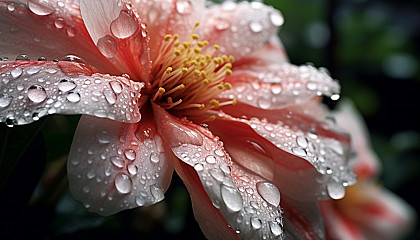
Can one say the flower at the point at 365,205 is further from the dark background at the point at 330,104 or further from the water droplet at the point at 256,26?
the water droplet at the point at 256,26

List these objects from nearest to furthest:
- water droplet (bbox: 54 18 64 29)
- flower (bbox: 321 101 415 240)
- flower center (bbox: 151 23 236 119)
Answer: water droplet (bbox: 54 18 64 29) → flower center (bbox: 151 23 236 119) → flower (bbox: 321 101 415 240)

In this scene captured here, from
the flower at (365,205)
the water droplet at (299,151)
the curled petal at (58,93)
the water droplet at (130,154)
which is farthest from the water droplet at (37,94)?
the flower at (365,205)

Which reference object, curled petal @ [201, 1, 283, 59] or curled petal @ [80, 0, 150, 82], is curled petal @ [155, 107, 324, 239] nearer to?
curled petal @ [80, 0, 150, 82]

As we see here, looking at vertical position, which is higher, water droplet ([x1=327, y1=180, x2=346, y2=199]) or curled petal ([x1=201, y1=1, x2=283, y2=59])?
curled petal ([x1=201, y1=1, x2=283, y2=59])

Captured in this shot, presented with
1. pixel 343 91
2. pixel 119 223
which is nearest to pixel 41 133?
pixel 119 223

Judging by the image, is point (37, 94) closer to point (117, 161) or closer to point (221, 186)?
point (117, 161)

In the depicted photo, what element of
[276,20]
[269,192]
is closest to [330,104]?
[276,20]

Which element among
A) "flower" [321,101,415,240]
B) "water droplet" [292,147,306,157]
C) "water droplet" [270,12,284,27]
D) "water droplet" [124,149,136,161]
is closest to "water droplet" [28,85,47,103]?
"water droplet" [124,149,136,161]
